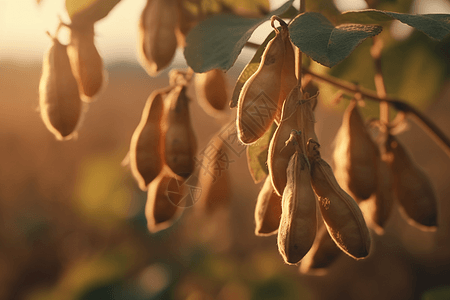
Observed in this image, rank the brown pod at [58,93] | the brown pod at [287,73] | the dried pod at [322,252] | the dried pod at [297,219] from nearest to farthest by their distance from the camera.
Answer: the dried pod at [297,219], the brown pod at [287,73], the dried pod at [322,252], the brown pod at [58,93]

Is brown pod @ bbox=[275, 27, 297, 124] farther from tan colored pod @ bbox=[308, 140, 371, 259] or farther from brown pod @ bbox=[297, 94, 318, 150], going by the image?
tan colored pod @ bbox=[308, 140, 371, 259]

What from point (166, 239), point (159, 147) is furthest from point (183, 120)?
point (166, 239)

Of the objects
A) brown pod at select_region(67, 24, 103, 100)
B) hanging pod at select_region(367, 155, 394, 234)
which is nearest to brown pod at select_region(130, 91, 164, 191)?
brown pod at select_region(67, 24, 103, 100)

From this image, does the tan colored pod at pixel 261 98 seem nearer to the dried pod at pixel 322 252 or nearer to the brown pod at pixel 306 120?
the brown pod at pixel 306 120

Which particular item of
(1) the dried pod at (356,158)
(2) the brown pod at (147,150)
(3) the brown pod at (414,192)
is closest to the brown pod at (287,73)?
(1) the dried pod at (356,158)

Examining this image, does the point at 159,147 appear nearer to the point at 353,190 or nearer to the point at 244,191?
the point at 353,190

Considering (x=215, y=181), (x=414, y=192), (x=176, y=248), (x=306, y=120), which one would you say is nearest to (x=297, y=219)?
(x=306, y=120)

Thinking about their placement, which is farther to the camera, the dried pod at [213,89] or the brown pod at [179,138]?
the dried pod at [213,89]

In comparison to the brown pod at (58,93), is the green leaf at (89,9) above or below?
above
